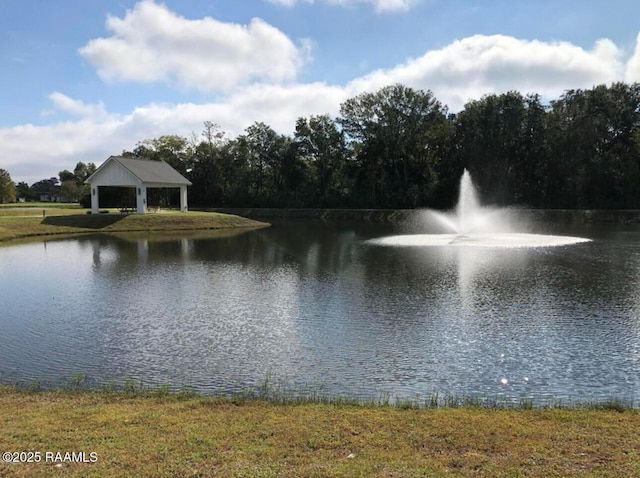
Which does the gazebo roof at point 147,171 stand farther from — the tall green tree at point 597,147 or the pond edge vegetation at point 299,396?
the pond edge vegetation at point 299,396

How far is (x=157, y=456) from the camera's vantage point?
5273 mm

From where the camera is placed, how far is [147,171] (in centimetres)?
5441

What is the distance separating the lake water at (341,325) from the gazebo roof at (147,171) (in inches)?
1102

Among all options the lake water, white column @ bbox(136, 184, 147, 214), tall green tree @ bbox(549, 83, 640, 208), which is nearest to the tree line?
tall green tree @ bbox(549, 83, 640, 208)

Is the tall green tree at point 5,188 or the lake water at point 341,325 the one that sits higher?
the tall green tree at point 5,188

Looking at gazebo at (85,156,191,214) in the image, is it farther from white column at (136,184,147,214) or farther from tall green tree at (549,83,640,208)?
tall green tree at (549,83,640,208)

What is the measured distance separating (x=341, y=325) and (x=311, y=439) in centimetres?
711

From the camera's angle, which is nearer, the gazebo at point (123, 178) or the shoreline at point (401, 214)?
the gazebo at point (123, 178)

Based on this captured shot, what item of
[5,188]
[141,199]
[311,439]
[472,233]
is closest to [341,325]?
[311,439]

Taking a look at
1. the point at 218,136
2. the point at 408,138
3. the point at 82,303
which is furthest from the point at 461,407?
the point at 218,136

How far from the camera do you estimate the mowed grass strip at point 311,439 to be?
4984 mm

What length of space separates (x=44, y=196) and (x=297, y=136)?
92.7m

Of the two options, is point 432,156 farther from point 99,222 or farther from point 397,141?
point 99,222

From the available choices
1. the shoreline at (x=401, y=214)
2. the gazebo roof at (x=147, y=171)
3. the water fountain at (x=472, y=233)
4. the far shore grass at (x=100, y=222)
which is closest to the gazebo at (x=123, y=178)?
the gazebo roof at (x=147, y=171)
